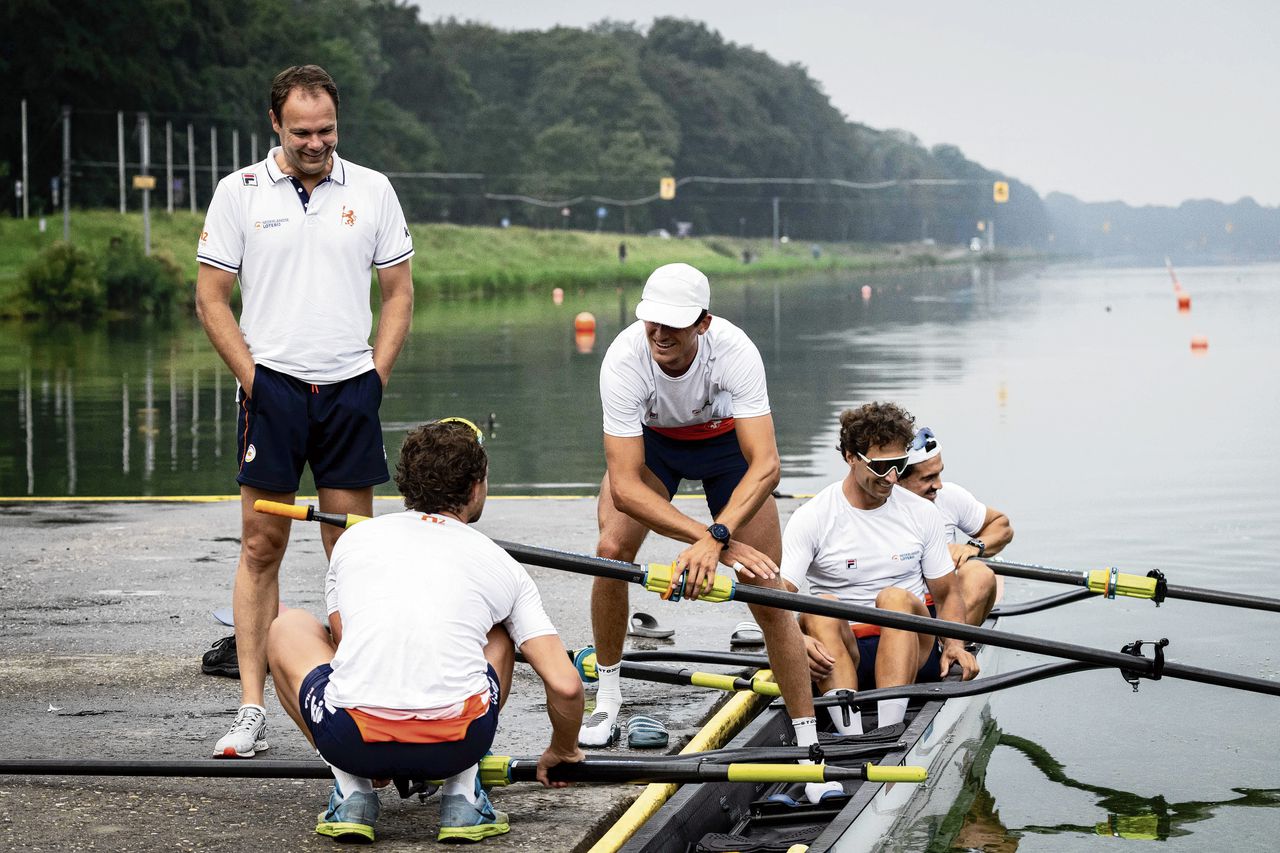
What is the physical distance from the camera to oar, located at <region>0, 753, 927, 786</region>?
16.2ft

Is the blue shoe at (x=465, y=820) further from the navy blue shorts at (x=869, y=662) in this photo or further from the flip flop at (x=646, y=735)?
the navy blue shorts at (x=869, y=662)

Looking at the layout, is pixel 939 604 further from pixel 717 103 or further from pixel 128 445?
pixel 717 103

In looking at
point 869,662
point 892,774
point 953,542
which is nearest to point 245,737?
point 892,774

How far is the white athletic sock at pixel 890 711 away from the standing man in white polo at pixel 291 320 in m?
1.96

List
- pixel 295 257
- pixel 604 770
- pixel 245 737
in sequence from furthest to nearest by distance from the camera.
A: pixel 295 257
pixel 245 737
pixel 604 770

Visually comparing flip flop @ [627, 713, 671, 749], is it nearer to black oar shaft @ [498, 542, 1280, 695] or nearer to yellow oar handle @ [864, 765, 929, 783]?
black oar shaft @ [498, 542, 1280, 695]

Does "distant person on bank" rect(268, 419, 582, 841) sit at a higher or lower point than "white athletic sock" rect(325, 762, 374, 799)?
higher

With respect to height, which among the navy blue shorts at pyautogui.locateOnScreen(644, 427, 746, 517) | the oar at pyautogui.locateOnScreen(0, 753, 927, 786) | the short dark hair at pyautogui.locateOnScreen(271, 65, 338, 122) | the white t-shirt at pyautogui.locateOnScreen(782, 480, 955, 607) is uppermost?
the short dark hair at pyautogui.locateOnScreen(271, 65, 338, 122)

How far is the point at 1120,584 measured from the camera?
21.0ft

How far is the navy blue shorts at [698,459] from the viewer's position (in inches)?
233

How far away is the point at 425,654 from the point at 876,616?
166 centimetres

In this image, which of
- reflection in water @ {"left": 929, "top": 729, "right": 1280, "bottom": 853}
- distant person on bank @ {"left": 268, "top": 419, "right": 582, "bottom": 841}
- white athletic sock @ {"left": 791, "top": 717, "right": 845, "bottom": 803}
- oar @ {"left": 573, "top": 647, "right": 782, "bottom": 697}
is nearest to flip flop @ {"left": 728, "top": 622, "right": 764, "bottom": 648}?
oar @ {"left": 573, "top": 647, "right": 782, "bottom": 697}

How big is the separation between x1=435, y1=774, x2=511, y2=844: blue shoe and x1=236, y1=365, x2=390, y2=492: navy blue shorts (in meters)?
1.53

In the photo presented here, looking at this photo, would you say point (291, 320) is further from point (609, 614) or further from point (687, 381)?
point (609, 614)
